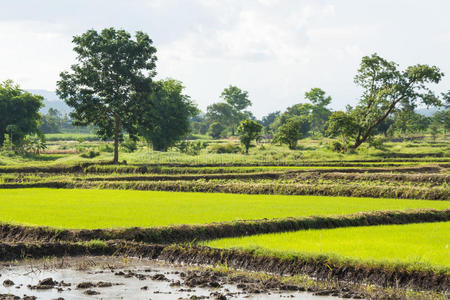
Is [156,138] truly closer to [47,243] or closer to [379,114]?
[379,114]

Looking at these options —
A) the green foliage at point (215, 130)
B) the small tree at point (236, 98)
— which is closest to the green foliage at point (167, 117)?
the green foliage at point (215, 130)

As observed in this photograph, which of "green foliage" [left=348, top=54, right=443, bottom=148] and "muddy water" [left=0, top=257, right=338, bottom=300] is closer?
"muddy water" [left=0, top=257, right=338, bottom=300]

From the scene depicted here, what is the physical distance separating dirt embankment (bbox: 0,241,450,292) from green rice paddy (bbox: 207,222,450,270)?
0.65 ft

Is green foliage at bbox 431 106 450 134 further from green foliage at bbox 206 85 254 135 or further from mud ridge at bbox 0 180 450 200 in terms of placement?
mud ridge at bbox 0 180 450 200

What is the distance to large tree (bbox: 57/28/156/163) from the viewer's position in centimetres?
3866

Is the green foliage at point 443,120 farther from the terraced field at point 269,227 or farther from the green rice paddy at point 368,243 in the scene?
the green rice paddy at point 368,243

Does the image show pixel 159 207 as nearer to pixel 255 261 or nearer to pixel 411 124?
pixel 255 261

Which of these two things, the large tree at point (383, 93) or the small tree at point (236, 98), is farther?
the small tree at point (236, 98)

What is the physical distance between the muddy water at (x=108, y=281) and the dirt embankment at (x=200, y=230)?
125 centimetres

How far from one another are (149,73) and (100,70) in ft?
10.9

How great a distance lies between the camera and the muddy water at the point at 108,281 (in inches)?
322

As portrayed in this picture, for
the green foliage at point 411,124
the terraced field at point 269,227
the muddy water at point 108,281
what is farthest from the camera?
the green foliage at point 411,124

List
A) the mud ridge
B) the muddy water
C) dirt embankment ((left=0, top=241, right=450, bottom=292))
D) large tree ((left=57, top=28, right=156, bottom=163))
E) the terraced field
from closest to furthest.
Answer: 1. the muddy water
2. dirt embankment ((left=0, top=241, right=450, bottom=292))
3. the terraced field
4. the mud ridge
5. large tree ((left=57, top=28, right=156, bottom=163))

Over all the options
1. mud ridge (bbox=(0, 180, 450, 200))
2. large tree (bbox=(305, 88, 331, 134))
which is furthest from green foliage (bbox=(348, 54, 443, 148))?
large tree (bbox=(305, 88, 331, 134))
